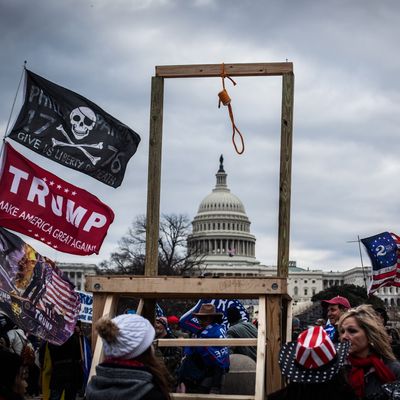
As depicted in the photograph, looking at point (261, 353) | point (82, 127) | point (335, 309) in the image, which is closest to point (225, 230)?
point (335, 309)

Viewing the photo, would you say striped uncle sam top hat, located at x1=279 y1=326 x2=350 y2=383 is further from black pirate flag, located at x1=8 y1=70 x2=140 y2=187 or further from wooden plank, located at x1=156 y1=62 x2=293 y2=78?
black pirate flag, located at x1=8 y1=70 x2=140 y2=187

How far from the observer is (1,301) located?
20.5 feet

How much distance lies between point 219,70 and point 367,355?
8.22ft

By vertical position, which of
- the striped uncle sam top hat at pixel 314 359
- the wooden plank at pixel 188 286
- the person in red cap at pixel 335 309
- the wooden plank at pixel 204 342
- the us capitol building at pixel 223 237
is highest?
the us capitol building at pixel 223 237

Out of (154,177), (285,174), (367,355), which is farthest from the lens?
(154,177)

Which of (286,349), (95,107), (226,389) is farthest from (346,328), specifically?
(95,107)

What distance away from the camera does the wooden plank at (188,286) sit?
5309 mm

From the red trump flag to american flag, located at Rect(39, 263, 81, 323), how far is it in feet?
0.87

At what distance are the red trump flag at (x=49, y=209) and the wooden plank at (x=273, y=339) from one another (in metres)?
2.33

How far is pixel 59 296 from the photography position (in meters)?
6.81

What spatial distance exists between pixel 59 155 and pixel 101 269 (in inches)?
2584

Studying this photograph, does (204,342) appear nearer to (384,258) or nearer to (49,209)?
(49,209)

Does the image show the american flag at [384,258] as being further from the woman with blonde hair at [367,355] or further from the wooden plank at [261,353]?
the woman with blonde hair at [367,355]

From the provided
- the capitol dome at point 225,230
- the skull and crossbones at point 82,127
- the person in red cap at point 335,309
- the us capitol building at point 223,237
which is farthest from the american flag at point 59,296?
the capitol dome at point 225,230
